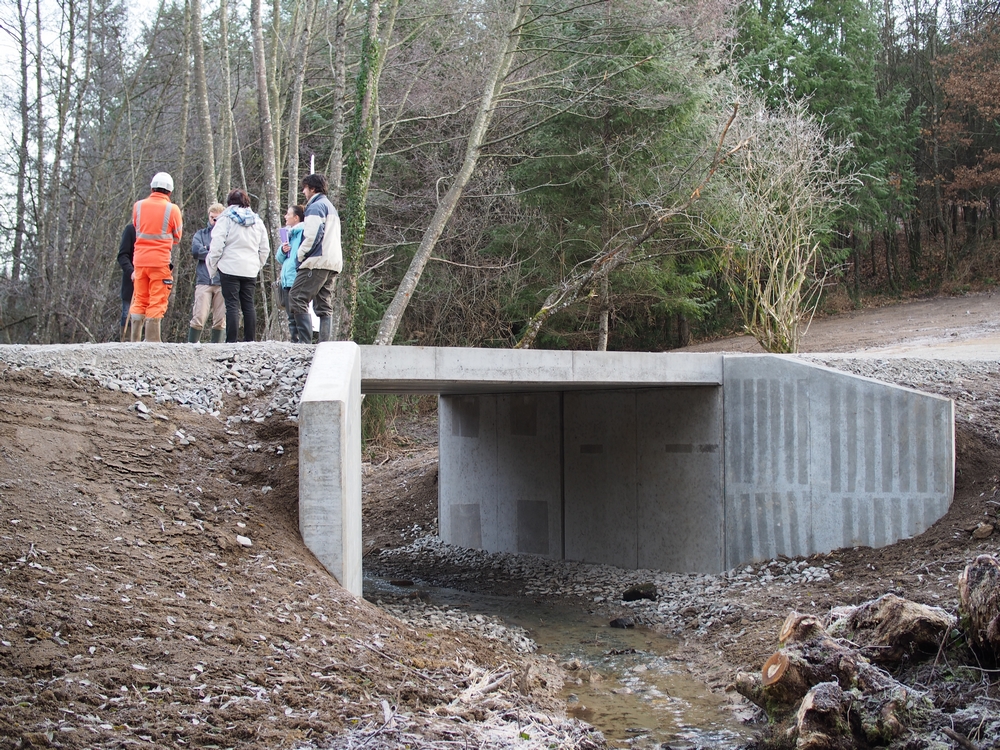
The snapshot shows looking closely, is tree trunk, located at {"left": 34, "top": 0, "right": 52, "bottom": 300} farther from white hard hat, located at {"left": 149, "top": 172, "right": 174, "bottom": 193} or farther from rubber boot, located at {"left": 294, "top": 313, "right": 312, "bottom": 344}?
rubber boot, located at {"left": 294, "top": 313, "right": 312, "bottom": 344}

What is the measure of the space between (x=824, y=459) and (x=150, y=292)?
22.9 feet

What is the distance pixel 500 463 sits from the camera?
13086 millimetres

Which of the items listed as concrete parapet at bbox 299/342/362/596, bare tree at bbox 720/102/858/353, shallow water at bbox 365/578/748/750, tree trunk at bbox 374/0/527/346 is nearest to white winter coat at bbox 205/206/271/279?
concrete parapet at bbox 299/342/362/596

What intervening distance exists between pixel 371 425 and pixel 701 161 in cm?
764

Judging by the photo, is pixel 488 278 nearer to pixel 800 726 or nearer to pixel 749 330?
pixel 749 330

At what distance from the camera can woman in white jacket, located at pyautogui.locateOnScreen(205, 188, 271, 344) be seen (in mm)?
8609

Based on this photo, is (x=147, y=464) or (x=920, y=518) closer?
(x=147, y=464)

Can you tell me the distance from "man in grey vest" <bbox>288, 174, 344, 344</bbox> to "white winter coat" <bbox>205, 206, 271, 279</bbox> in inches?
20.1

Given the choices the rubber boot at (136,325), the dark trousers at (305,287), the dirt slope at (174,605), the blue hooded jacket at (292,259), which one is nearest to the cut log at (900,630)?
the dirt slope at (174,605)

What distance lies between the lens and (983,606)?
524cm

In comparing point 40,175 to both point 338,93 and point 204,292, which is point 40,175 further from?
point 204,292

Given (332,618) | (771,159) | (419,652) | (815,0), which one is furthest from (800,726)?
(815,0)

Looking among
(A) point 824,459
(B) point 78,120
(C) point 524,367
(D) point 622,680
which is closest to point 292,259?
(C) point 524,367

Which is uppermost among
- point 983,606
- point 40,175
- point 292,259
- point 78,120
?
point 78,120
